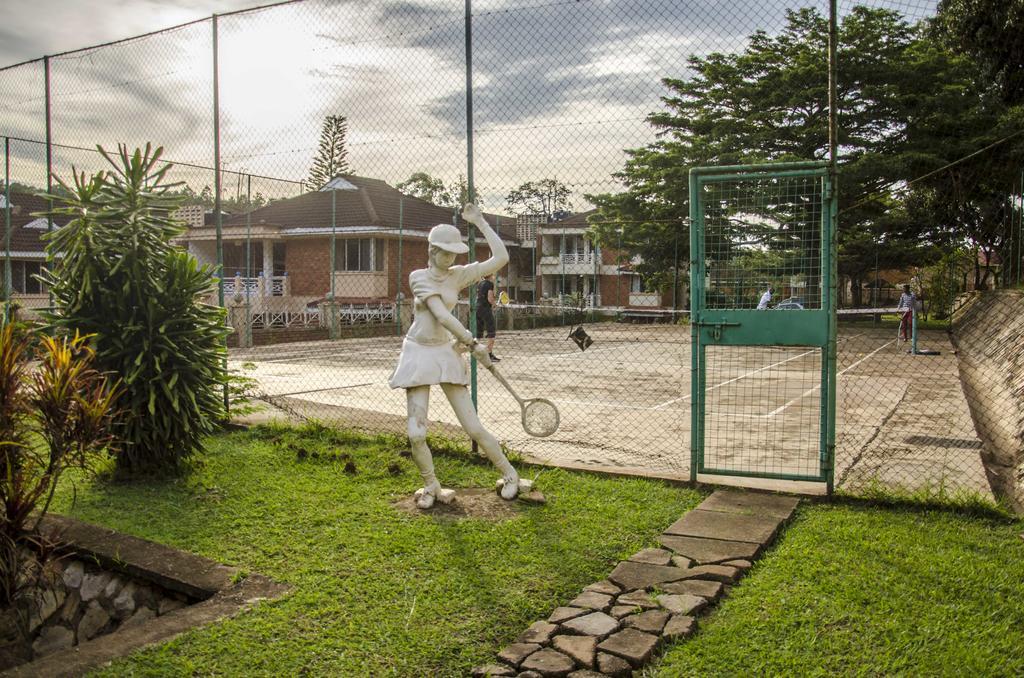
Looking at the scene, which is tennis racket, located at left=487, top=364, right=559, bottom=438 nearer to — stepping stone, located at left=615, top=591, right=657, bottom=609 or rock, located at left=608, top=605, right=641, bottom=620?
stepping stone, located at left=615, top=591, right=657, bottom=609

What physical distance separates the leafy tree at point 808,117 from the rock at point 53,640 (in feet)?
64.5

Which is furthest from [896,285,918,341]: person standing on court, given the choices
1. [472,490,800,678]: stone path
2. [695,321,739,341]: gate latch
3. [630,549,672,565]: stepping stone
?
[630,549,672,565]: stepping stone

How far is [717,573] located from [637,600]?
546mm

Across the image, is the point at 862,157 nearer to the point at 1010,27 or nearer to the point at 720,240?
the point at 1010,27

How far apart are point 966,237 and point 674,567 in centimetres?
2735

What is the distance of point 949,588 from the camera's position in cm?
388

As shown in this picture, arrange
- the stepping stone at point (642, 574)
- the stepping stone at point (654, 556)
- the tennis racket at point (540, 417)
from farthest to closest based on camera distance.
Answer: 1. the tennis racket at point (540, 417)
2. the stepping stone at point (654, 556)
3. the stepping stone at point (642, 574)

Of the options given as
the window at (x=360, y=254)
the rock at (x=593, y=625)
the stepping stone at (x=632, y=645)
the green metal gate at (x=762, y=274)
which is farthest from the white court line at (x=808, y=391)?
the window at (x=360, y=254)

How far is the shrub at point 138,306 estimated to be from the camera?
20.4 ft

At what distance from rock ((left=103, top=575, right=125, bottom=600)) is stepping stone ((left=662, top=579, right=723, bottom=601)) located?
307 centimetres

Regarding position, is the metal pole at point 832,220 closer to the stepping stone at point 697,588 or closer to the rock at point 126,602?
the stepping stone at point 697,588

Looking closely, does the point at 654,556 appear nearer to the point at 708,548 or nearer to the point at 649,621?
the point at 708,548

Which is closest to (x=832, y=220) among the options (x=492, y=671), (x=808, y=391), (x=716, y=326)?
(x=716, y=326)

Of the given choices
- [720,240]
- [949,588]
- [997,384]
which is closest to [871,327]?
[997,384]
